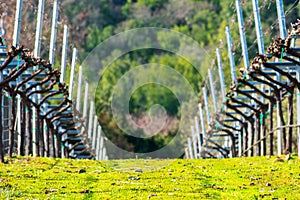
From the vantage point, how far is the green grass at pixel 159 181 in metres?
16.7

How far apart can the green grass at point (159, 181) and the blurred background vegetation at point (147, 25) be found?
48722 mm

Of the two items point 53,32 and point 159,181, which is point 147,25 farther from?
point 159,181

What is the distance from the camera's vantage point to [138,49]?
122000 mm

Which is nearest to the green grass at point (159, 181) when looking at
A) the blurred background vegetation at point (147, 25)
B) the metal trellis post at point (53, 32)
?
the metal trellis post at point (53, 32)

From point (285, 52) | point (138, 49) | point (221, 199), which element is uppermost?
point (138, 49)

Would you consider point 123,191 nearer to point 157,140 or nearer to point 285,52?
point 285,52

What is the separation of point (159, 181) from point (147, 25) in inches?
4325

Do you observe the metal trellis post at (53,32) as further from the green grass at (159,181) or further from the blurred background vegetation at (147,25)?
the blurred background vegetation at (147,25)

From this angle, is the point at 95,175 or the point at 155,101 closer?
the point at 95,175

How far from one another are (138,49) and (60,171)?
9990cm

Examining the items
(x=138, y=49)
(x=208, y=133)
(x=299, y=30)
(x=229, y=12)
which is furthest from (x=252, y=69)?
(x=138, y=49)

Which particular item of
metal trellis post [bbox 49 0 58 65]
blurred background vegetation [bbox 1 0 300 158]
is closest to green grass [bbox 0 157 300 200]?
metal trellis post [bbox 49 0 58 65]

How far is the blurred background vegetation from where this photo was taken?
84.6 m

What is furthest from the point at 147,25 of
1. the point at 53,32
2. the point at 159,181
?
the point at 159,181
